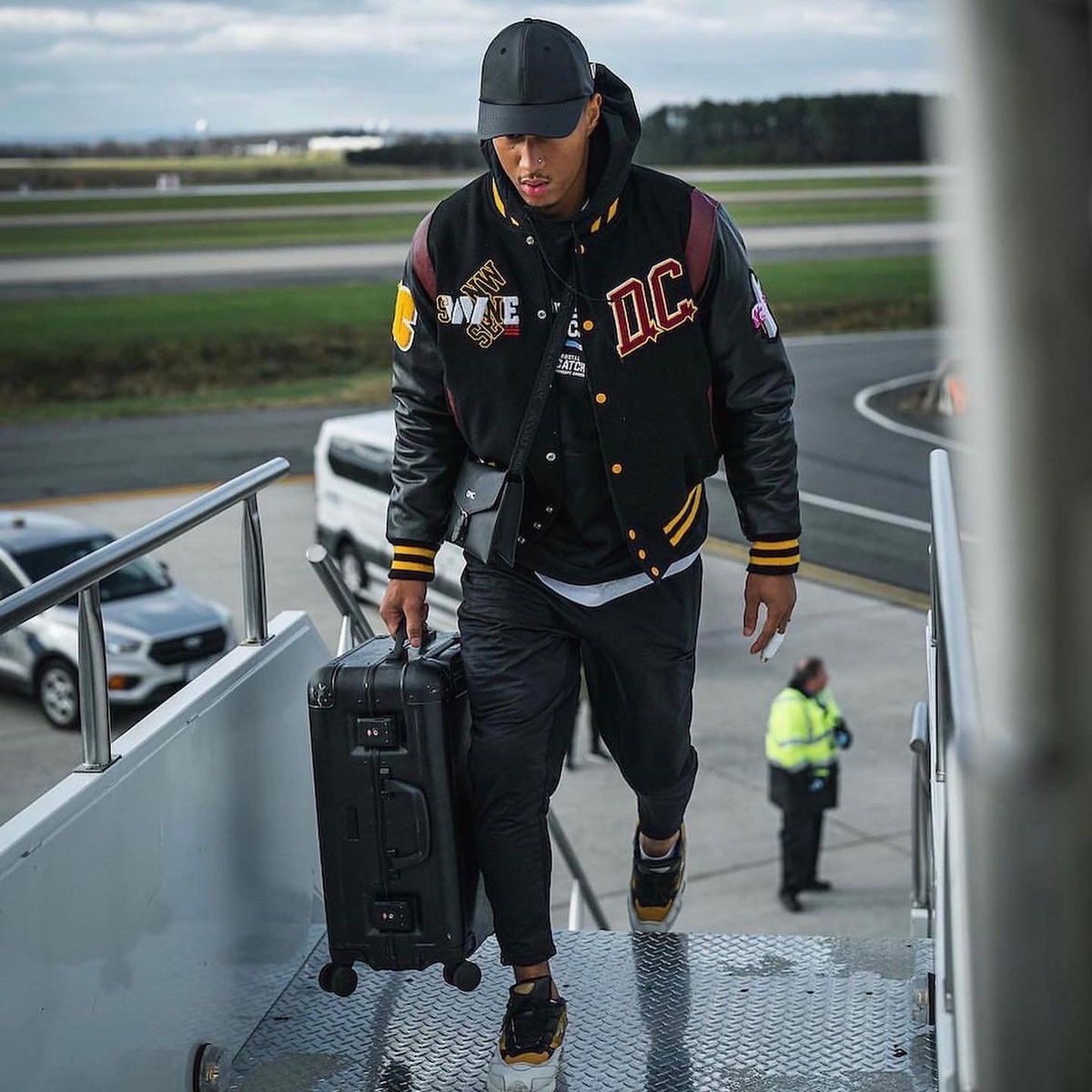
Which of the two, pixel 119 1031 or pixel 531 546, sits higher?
pixel 531 546

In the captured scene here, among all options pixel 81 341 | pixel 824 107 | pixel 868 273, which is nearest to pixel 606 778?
pixel 81 341

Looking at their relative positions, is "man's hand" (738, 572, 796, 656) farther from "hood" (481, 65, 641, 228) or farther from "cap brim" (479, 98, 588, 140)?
"cap brim" (479, 98, 588, 140)

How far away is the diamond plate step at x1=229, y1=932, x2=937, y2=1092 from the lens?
288 cm

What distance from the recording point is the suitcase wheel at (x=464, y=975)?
2959mm

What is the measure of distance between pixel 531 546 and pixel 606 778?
14.0 meters

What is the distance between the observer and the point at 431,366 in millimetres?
2969

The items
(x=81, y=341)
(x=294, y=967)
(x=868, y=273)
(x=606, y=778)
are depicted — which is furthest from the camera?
(x=868, y=273)

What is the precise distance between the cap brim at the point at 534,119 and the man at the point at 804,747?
28.9ft

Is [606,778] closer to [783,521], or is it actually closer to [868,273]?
[783,521]

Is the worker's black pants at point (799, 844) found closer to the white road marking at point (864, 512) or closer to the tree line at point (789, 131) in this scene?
the white road marking at point (864, 512)

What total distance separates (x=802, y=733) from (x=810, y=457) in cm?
2072

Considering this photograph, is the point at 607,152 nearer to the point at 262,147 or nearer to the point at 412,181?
the point at 412,181

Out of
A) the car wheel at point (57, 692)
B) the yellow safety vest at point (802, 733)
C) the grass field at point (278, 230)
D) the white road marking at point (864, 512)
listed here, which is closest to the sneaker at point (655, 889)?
the yellow safety vest at point (802, 733)

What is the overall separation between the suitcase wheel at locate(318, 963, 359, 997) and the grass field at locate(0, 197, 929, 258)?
231 ft
